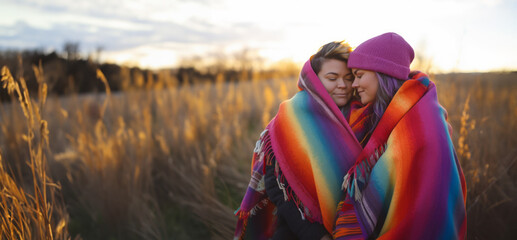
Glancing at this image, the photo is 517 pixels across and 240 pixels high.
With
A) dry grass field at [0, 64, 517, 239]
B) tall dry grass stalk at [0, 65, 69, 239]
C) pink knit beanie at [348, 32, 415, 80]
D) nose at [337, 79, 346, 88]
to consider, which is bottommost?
dry grass field at [0, 64, 517, 239]

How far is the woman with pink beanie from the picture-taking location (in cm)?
133

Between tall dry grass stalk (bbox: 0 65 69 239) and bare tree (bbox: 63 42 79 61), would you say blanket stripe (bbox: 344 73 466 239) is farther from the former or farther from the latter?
bare tree (bbox: 63 42 79 61)

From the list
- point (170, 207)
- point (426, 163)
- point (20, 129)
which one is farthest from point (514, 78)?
point (20, 129)

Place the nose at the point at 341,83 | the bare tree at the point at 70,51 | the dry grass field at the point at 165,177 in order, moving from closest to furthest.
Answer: the nose at the point at 341,83 < the dry grass field at the point at 165,177 < the bare tree at the point at 70,51

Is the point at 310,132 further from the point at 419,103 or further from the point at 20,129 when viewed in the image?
the point at 20,129

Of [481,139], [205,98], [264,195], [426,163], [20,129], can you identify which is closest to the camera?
[426,163]

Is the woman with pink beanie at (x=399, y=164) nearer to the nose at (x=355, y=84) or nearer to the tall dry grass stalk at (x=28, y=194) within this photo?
the nose at (x=355, y=84)

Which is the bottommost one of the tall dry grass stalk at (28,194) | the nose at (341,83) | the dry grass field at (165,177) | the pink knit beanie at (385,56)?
the dry grass field at (165,177)

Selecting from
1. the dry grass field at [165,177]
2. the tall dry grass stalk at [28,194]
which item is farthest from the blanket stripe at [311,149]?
the tall dry grass stalk at [28,194]

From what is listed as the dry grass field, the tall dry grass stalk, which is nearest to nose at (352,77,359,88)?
the dry grass field

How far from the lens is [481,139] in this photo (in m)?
2.69

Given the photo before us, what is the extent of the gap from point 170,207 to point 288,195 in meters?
1.66

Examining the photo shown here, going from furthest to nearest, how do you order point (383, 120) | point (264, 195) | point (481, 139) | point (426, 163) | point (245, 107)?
1. point (245, 107)
2. point (481, 139)
3. point (264, 195)
4. point (383, 120)
5. point (426, 163)

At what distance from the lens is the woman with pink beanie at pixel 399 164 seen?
133cm
